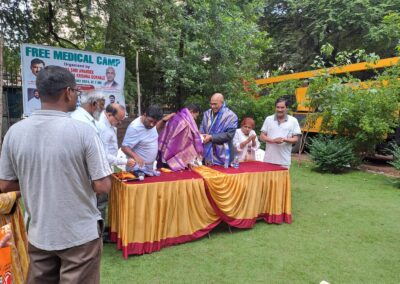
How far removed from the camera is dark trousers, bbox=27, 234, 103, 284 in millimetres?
1613

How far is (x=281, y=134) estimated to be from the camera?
15.0 ft

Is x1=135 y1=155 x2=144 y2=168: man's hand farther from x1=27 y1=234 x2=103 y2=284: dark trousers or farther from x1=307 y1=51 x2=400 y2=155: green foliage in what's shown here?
x1=307 y1=51 x2=400 y2=155: green foliage

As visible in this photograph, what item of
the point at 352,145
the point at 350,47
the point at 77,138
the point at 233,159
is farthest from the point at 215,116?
the point at 350,47

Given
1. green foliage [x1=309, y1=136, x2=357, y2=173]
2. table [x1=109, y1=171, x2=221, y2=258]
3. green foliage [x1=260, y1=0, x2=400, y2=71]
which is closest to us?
table [x1=109, y1=171, x2=221, y2=258]

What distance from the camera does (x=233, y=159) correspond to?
4.59m

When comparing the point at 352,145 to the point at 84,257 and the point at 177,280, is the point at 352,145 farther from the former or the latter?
the point at 84,257

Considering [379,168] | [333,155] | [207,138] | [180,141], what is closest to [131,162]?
[180,141]

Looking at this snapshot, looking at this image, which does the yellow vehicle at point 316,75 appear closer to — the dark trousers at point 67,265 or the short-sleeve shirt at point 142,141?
the short-sleeve shirt at point 142,141

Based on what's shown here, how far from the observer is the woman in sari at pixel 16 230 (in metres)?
2.07

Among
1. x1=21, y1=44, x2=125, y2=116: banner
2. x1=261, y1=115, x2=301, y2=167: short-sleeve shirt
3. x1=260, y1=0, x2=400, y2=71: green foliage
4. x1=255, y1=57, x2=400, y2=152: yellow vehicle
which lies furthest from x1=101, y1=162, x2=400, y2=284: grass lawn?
x1=260, y1=0, x2=400, y2=71: green foliage

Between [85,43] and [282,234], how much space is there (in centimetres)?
688

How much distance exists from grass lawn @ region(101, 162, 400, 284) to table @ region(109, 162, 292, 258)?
0.46 ft

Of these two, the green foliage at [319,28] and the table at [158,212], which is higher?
the green foliage at [319,28]

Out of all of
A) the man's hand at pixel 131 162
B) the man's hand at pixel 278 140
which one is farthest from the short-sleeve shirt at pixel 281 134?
the man's hand at pixel 131 162
